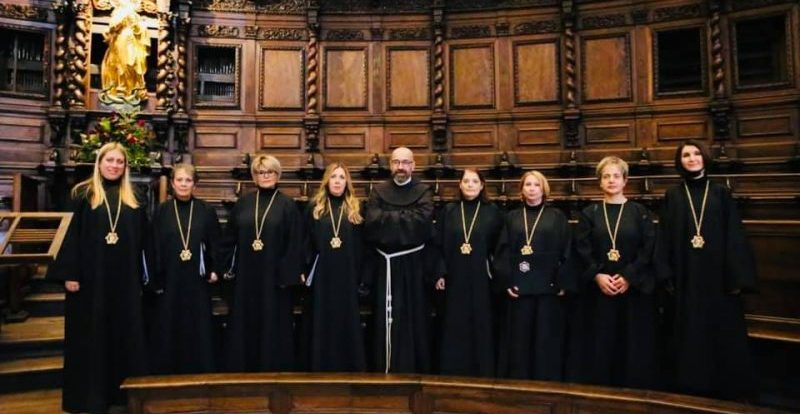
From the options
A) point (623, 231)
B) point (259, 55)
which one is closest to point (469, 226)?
point (623, 231)

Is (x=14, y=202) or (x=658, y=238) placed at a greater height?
(x=14, y=202)

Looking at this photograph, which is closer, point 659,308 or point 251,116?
point 659,308

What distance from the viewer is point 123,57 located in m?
7.63

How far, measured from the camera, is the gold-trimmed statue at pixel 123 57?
300 inches

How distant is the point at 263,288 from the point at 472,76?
5803 millimetres

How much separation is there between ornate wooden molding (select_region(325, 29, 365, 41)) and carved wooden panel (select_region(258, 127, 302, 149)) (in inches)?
62.6

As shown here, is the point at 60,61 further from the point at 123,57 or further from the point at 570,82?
the point at 570,82

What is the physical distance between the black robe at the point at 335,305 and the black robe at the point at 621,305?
4.83 ft

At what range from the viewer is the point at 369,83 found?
838 centimetres

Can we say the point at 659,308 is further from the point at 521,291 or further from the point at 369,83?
the point at 369,83

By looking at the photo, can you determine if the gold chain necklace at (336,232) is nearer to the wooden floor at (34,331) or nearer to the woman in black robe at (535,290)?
the woman in black robe at (535,290)

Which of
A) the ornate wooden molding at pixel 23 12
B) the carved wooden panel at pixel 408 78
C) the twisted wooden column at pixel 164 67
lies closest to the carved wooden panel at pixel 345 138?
the carved wooden panel at pixel 408 78

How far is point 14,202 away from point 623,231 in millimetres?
5544

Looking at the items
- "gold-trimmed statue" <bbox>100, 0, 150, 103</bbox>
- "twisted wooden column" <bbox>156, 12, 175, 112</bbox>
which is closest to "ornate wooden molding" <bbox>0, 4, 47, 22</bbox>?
"gold-trimmed statue" <bbox>100, 0, 150, 103</bbox>
